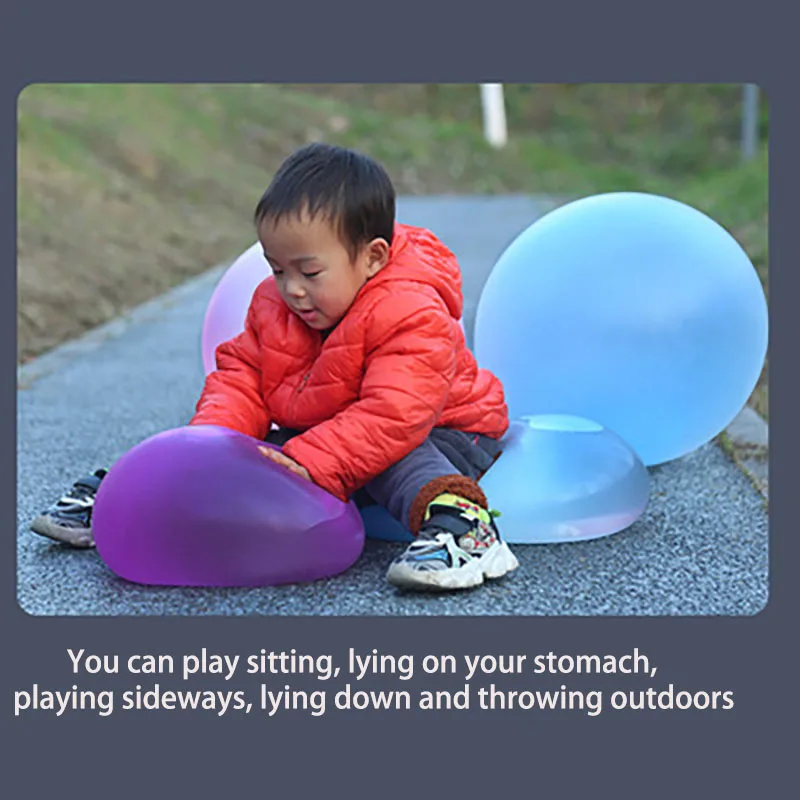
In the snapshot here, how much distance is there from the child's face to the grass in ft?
7.99

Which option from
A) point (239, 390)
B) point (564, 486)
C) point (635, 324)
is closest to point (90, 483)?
point (239, 390)

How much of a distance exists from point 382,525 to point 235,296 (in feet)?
3.87

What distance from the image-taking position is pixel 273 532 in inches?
124

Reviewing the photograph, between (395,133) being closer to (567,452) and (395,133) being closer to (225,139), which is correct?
(225,139)

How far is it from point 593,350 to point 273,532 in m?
1.34

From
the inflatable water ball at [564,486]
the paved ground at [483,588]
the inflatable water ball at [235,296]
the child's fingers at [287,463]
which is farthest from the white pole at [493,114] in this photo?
the child's fingers at [287,463]

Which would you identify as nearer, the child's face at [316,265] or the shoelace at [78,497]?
the child's face at [316,265]

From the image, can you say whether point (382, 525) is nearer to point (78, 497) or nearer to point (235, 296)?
point (78, 497)

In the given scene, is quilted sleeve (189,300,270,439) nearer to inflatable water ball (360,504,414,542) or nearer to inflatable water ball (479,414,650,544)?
inflatable water ball (360,504,414,542)

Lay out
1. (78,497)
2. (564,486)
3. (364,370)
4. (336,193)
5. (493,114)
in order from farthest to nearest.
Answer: (493,114) → (78,497) → (564,486) → (364,370) → (336,193)

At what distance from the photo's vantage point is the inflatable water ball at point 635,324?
3.87m

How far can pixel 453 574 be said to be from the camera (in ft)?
10.2

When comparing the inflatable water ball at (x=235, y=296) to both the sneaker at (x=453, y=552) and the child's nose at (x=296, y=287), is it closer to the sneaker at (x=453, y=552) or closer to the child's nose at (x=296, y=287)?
the child's nose at (x=296, y=287)

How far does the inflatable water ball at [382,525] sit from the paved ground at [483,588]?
37 mm
